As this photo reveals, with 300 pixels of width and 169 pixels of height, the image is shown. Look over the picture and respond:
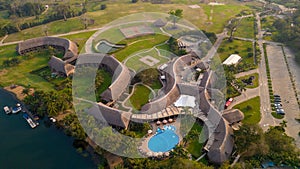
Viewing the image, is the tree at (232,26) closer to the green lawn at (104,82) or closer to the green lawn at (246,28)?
the green lawn at (246,28)

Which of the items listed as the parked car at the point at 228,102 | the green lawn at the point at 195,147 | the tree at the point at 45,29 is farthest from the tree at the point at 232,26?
the tree at the point at 45,29

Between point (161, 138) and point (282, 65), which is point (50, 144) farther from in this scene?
point (282, 65)

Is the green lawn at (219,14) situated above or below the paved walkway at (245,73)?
above


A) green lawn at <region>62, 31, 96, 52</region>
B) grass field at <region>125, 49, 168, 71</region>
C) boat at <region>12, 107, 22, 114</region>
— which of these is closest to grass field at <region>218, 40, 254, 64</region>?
grass field at <region>125, 49, 168, 71</region>

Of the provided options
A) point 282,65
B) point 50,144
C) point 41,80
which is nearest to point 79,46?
point 41,80

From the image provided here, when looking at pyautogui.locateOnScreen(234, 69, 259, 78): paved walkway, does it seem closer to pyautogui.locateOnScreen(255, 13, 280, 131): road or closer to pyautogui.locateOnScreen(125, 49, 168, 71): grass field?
pyautogui.locateOnScreen(255, 13, 280, 131): road

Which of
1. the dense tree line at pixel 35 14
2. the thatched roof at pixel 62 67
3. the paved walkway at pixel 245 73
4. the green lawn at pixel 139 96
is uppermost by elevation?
the dense tree line at pixel 35 14

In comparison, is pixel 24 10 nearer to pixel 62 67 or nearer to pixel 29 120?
pixel 62 67
